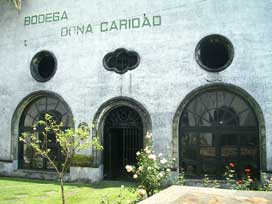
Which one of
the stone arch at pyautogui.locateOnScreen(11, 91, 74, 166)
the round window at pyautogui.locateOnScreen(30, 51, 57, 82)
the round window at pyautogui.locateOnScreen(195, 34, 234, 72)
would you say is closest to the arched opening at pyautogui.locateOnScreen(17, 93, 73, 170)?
the stone arch at pyautogui.locateOnScreen(11, 91, 74, 166)

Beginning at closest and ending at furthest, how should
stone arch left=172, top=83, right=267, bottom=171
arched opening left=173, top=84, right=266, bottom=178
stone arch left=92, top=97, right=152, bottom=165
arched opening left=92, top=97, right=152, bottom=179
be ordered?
stone arch left=172, top=83, right=267, bottom=171 < arched opening left=173, top=84, right=266, bottom=178 < stone arch left=92, top=97, right=152, bottom=165 < arched opening left=92, top=97, right=152, bottom=179

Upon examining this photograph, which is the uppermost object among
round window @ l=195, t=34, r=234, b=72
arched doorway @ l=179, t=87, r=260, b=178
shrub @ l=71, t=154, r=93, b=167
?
round window @ l=195, t=34, r=234, b=72

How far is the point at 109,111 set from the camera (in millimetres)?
12750

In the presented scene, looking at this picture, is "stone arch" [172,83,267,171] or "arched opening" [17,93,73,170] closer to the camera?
"stone arch" [172,83,267,171]

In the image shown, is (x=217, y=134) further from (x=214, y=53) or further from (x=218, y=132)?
(x=214, y=53)

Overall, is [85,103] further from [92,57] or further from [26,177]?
[26,177]

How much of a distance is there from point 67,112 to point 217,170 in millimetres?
6110

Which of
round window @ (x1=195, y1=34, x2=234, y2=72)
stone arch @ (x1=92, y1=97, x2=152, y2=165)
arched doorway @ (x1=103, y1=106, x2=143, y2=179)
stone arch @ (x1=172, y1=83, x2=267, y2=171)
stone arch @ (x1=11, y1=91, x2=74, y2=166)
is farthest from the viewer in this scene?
stone arch @ (x1=11, y1=91, x2=74, y2=166)

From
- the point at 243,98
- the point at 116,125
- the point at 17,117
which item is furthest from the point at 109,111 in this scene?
the point at 243,98

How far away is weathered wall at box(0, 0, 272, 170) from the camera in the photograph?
10984mm

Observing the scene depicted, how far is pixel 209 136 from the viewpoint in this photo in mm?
11438

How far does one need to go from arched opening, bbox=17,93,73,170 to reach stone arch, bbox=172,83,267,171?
4.23 m

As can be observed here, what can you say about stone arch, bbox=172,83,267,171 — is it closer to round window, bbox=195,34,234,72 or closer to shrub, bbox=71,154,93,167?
round window, bbox=195,34,234,72

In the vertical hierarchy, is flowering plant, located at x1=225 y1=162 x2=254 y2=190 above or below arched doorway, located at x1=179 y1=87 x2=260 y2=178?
below
